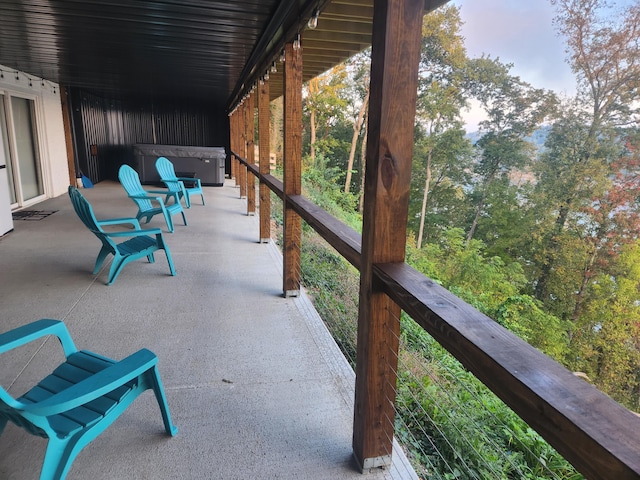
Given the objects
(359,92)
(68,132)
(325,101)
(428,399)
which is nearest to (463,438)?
(428,399)

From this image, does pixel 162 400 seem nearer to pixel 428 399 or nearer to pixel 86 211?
pixel 428 399

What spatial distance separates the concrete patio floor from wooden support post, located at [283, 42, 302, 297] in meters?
0.25

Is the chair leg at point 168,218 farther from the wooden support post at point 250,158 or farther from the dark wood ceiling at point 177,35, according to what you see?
the dark wood ceiling at point 177,35

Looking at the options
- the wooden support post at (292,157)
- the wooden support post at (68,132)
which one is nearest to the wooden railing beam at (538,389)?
the wooden support post at (292,157)

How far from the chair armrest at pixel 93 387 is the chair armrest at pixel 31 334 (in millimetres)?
294

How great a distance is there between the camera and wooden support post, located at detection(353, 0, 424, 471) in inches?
55.4

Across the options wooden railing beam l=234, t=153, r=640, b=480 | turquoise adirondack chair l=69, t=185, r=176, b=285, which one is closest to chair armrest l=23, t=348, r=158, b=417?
wooden railing beam l=234, t=153, r=640, b=480

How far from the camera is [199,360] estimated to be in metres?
2.53

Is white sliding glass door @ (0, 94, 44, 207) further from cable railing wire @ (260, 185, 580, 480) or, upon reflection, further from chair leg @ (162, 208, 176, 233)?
cable railing wire @ (260, 185, 580, 480)

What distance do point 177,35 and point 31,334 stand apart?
3.54 m

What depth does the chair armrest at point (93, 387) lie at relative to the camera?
1288mm

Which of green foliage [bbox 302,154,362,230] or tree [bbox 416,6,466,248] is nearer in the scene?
green foliage [bbox 302,154,362,230]

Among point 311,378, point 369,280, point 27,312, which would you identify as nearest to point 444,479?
point 311,378

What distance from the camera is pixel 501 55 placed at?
18.8 meters
